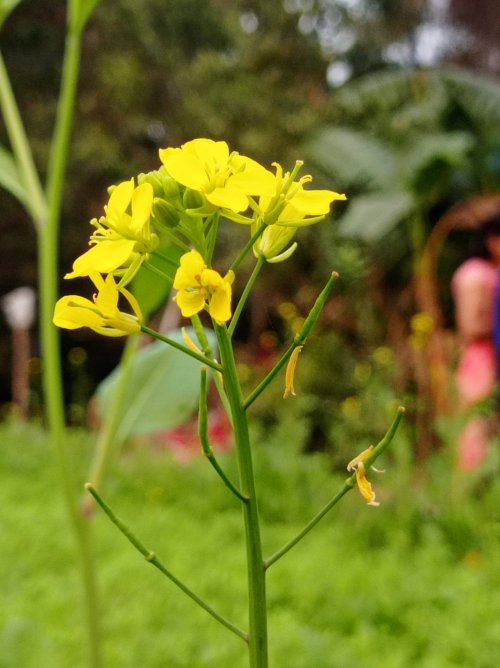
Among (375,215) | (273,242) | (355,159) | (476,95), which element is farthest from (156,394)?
(476,95)

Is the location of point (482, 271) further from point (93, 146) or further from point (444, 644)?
point (93, 146)

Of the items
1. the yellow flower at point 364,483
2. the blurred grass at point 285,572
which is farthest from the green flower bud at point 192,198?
the blurred grass at point 285,572

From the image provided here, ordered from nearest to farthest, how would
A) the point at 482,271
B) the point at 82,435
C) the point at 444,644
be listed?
the point at 444,644
the point at 482,271
the point at 82,435

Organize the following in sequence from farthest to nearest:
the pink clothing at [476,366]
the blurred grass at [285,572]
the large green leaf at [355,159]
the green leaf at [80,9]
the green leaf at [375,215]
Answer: the large green leaf at [355,159] → the green leaf at [375,215] → the pink clothing at [476,366] → the blurred grass at [285,572] → the green leaf at [80,9]

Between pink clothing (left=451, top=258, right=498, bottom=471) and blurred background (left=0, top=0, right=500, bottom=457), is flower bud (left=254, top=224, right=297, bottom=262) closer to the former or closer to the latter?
blurred background (left=0, top=0, right=500, bottom=457)

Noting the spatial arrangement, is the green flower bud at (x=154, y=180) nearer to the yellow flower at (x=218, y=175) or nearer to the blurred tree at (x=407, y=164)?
the yellow flower at (x=218, y=175)

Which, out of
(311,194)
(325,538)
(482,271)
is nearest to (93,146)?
(482,271)

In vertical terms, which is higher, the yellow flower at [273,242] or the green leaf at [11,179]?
the green leaf at [11,179]
